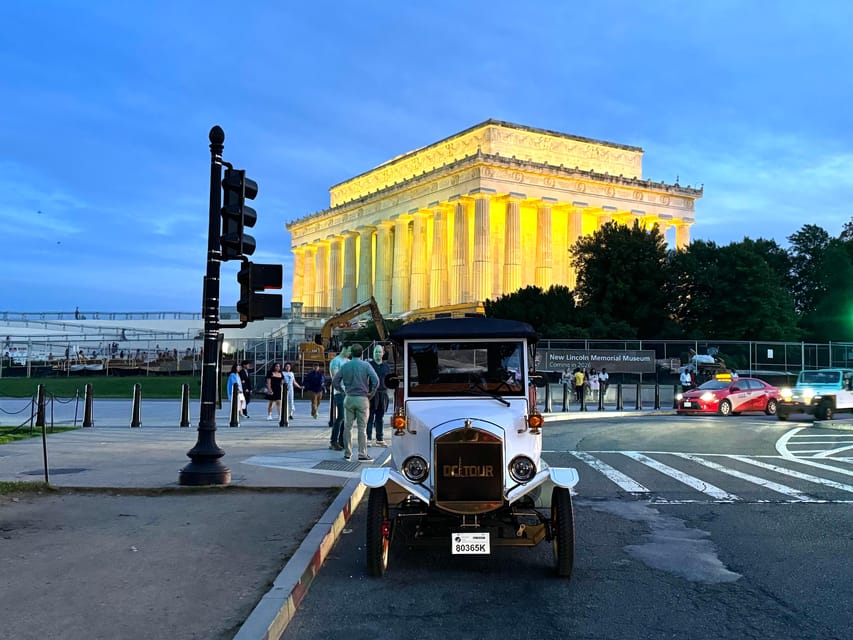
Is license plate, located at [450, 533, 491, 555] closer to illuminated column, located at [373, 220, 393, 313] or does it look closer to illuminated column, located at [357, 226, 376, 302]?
illuminated column, located at [373, 220, 393, 313]

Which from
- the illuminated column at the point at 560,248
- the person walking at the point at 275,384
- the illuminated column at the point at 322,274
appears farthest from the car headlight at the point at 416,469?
the illuminated column at the point at 322,274

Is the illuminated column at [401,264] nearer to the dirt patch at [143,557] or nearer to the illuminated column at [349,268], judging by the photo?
the illuminated column at [349,268]

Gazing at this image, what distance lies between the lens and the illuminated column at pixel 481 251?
6962cm

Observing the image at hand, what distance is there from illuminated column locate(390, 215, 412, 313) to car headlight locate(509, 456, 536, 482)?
74096 mm

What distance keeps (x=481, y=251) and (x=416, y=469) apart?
64010mm

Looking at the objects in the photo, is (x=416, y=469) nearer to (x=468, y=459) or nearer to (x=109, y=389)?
(x=468, y=459)

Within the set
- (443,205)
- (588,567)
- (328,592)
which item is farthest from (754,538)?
(443,205)

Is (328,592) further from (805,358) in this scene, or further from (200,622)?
(805,358)

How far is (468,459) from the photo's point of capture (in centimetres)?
648

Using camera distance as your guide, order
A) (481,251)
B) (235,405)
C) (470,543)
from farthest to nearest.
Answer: (481,251) → (235,405) → (470,543)

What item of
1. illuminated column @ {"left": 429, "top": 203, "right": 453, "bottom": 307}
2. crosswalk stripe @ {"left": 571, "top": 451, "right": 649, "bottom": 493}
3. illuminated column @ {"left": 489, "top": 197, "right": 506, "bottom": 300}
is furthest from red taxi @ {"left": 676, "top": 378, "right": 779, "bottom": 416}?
illuminated column @ {"left": 429, "top": 203, "right": 453, "bottom": 307}

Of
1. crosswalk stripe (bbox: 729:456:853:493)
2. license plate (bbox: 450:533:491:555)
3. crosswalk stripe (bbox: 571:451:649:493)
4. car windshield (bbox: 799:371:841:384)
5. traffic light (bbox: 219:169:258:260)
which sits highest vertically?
traffic light (bbox: 219:169:258:260)

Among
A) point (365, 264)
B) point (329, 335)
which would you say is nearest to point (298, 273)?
point (365, 264)

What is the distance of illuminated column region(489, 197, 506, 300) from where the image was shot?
71.8 m
